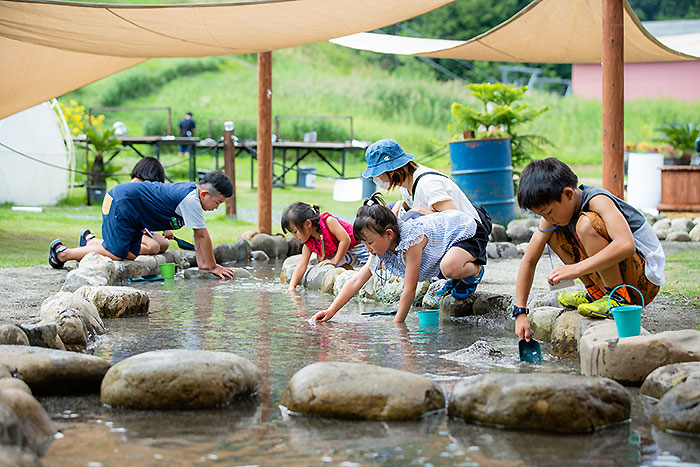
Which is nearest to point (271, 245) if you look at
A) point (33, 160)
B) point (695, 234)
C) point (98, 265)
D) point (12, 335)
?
point (98, 265)

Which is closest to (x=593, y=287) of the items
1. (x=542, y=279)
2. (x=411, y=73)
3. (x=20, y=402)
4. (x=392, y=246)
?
(x=392, y=246)

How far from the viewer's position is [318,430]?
2.70 m

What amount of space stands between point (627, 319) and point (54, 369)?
2.24m

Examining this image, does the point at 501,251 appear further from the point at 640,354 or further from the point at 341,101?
the point at 341,101

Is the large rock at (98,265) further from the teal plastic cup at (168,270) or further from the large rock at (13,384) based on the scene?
the large rock at (13,384)

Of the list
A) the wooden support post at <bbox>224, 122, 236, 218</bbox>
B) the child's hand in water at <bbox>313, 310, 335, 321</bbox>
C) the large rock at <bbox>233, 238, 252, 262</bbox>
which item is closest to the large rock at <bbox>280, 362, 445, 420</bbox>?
the child's hand in water at <bbox>313, 310, 335, 321</bbox>

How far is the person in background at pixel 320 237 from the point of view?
5.66 metres

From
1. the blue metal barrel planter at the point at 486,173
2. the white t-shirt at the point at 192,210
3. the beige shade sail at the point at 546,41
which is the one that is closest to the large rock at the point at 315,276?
the white t-shirt at the point at 192,210

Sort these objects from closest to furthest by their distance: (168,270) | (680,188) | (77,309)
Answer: (77,309), (168,270), (680,188)

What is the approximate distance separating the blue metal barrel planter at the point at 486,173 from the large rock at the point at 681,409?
7.33 metres

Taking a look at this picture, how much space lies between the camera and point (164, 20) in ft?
20.4

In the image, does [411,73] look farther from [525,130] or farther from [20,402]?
[20,402]

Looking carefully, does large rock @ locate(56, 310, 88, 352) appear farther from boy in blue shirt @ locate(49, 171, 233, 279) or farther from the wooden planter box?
the wooden planter box

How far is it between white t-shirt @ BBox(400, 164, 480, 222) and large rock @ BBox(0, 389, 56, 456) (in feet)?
9.03
